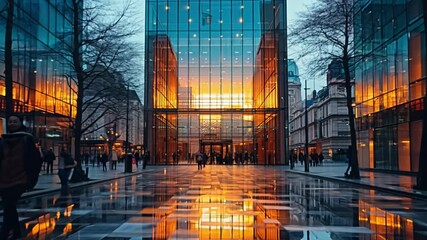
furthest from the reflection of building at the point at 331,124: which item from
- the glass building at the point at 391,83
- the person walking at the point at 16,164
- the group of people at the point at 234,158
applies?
the person walking at the point at 16,164

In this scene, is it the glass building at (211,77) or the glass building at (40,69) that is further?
the glass building at (211,77)

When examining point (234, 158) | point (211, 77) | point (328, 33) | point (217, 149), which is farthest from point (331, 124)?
point (328, 33)

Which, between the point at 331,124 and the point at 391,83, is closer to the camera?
the point at 391,83

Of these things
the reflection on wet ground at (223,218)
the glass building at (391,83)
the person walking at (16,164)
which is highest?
the glass building at (391,83)

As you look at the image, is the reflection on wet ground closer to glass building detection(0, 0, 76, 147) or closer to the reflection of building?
glass building detection(0, 0, 76, 147)

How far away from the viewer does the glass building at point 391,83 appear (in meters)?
29.9

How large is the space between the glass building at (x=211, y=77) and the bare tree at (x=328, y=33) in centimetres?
3145

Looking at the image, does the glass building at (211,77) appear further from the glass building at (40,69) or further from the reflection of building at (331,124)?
the reflection of building at (331,124)

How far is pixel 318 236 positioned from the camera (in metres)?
8.56

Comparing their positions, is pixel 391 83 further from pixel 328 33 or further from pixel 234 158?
pixel 234 158

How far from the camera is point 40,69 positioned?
3394 cm

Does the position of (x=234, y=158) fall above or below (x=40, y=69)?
below

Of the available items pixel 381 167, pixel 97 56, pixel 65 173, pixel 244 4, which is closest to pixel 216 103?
pixel 244 4

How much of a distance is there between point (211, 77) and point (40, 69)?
104 feet
